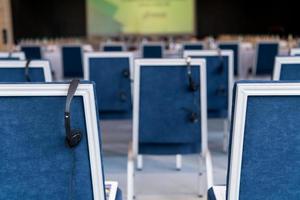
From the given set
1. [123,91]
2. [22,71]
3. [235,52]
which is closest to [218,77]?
[123,91]

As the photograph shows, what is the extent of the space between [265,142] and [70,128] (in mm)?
612

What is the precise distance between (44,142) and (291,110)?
771 millimetres

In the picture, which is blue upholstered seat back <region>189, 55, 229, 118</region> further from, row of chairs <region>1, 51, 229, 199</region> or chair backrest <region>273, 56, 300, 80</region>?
row of chairs <region>1, 51, 229, 199</region>

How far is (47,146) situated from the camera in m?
1.39

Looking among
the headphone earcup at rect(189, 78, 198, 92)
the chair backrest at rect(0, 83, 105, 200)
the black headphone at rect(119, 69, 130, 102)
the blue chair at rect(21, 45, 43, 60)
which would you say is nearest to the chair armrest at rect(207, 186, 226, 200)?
the chair backrest at rect(0, 83, 105, 200)

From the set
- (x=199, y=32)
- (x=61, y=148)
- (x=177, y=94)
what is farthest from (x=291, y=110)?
(x=199, y=32)

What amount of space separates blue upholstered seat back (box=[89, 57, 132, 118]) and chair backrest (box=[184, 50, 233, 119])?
553 mm

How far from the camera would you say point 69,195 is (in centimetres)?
144

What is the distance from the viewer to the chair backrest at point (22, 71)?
2.69 metres

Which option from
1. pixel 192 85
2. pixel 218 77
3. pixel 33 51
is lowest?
pixel 33 51

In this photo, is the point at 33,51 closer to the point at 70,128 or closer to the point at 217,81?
the point at 217,81

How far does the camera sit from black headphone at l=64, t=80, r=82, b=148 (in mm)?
1300

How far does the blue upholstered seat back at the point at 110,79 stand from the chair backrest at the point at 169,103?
2.96 ft

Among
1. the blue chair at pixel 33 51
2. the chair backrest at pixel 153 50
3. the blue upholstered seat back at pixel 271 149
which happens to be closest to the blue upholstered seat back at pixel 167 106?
the blue upholstered seat back at pixel 271 149
